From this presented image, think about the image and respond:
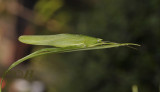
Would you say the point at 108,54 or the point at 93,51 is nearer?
the point at 108,54

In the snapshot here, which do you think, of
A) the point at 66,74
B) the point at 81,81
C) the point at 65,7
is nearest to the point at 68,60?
the point at 66,74

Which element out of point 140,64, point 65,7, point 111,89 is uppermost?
point 65,7

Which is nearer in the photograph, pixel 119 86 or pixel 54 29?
pixel 119 86

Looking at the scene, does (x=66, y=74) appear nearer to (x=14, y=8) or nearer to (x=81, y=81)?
(x=81, y=81)

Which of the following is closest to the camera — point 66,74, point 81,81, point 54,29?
point 81,81
